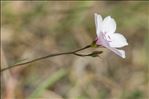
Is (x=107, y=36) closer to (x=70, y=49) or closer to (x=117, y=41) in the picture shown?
(x=117, y=41)

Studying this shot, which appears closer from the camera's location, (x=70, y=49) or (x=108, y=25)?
(x=108, y=25)

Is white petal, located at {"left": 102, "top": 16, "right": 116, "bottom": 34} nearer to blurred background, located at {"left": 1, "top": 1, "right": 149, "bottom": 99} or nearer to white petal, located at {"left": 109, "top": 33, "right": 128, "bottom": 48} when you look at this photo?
white petal, located at {"left": 109, "top": 33, "right": 128, "bottom": 48}

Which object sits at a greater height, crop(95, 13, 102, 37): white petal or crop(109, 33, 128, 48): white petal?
crop(95, 13, 102, 37): white petal

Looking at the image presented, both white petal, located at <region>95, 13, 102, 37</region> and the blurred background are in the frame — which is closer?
white petal, located at <region>95, 13, 102, 37</region>

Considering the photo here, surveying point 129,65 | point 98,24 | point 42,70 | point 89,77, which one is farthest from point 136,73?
point 98,24

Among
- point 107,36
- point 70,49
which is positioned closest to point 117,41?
point 107,36

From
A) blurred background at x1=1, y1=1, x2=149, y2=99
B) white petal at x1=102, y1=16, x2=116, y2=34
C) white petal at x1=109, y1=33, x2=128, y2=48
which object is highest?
white petal at x1=102, y1=16, x2=116, y2=34

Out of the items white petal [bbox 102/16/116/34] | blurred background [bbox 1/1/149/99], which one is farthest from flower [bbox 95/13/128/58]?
blurred background [bbox 1/1/149/99]

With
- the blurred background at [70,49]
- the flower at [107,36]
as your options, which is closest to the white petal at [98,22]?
the flower at [107,36]
